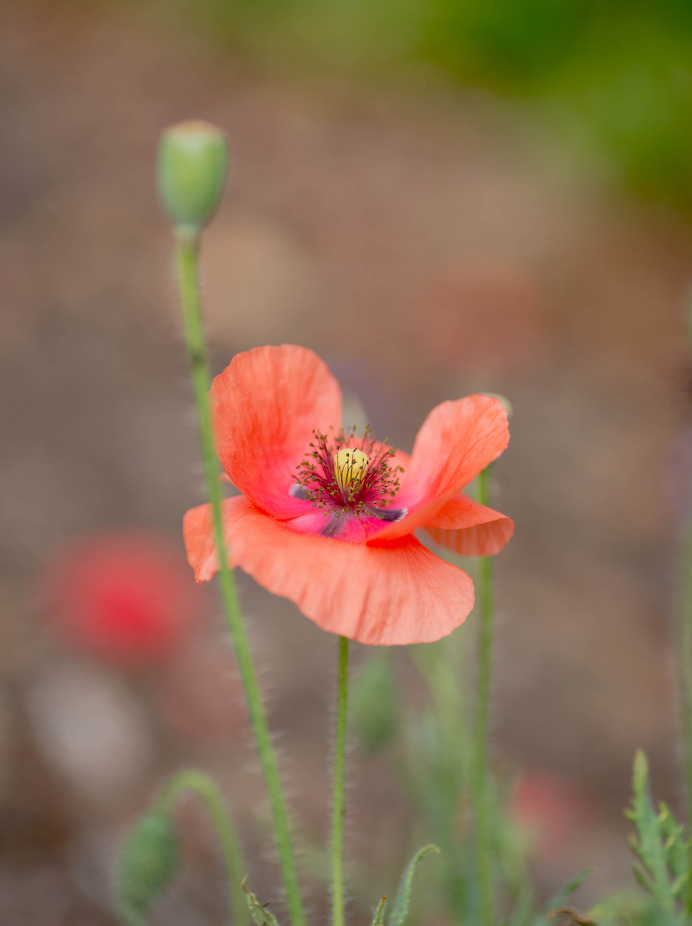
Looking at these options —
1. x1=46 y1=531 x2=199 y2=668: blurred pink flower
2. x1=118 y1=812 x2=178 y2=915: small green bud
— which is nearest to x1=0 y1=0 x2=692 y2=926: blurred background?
x1=46 y1=531 x2=199 y2=668: blurred pink flower

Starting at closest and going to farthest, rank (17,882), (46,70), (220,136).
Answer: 1. (220,136)
2. (17,882)
3. (46,70)

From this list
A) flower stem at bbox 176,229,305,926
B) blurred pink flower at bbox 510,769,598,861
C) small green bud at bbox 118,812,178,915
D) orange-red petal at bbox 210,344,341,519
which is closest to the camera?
flower stem at bbox 176,229,305,926

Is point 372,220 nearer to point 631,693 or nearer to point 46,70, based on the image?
point 46,70

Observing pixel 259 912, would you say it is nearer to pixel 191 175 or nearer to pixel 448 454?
pixel 448 454

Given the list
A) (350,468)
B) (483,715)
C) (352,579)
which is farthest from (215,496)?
(483,715)

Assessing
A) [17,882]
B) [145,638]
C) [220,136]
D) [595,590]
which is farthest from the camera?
[595,590]

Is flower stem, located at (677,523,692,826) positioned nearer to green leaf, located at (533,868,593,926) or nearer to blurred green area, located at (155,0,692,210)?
green leaf, located at (533,868,593,926)

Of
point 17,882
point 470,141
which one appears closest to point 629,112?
point 470,141
